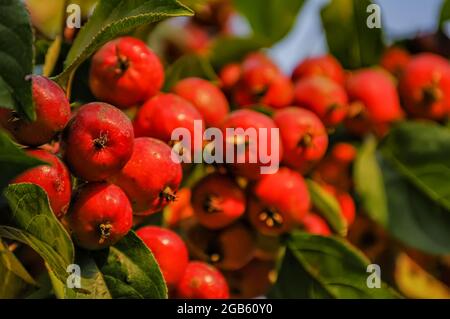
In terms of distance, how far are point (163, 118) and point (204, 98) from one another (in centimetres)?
17

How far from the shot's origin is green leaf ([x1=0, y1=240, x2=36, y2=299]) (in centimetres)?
106

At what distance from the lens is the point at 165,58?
6.29ft

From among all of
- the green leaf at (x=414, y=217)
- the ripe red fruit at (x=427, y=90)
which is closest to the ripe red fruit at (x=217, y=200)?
the green leaf at (x=414, y=217)

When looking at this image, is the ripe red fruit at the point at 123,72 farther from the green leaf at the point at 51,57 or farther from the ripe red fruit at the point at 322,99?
the ripe red fruit at the point at 322,99

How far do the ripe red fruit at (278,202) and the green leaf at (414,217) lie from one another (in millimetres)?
319

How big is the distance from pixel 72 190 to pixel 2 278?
0.76ft

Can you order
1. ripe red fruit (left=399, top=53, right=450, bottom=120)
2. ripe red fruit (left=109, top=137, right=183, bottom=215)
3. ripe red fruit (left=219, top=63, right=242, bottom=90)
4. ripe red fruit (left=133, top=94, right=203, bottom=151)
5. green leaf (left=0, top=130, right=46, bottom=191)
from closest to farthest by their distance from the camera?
green leaf (left=0, top=130, right=46, bottom=191) < ripe red fruit (left=109, top=137, right=183, bottom=215) < ripe red fruit (left=133, top=94, right=203, bottom=151) < ripe red fruit (left=219, top=63, right=242, bottom=90) < ripe red fruit (left=399, top=53, right=450, bottom=120)

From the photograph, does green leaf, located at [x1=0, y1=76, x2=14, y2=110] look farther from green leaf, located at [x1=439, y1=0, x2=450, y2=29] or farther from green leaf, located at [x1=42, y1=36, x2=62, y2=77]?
green leaf, located at [x1=439, y1=0, x2=450, y2=29]

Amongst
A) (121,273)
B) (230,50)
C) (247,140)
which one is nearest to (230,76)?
(230,50)

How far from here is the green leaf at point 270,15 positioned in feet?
5.69

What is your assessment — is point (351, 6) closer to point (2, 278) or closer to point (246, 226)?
point (246, 226)

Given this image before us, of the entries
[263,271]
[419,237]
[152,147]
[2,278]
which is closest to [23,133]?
[152,147]

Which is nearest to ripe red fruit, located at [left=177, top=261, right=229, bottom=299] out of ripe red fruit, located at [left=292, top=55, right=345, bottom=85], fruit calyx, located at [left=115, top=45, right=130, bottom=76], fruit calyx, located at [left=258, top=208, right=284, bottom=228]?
fruit calyx, located at [left=258, top=208, right=284, bottom=228]

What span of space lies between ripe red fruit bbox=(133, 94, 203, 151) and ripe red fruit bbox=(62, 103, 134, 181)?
0.53ft
